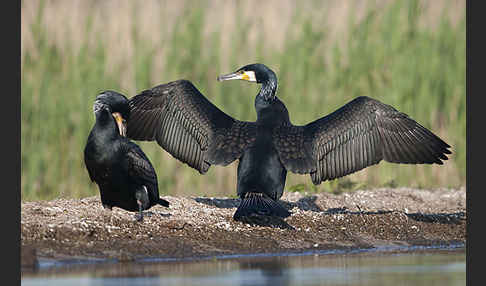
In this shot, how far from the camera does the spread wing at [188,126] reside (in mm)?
10586

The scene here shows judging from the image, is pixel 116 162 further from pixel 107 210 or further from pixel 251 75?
pixel 251 75

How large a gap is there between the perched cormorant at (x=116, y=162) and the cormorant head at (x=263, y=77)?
1545mm

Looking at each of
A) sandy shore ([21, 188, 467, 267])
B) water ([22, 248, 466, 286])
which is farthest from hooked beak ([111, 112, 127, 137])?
water ([22, 248, 466, 286])

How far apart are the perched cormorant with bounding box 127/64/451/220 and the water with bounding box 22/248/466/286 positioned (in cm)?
116

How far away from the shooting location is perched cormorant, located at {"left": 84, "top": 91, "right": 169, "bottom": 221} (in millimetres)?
9820

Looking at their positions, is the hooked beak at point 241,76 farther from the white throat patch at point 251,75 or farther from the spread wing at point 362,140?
the spread wing at point 362,140

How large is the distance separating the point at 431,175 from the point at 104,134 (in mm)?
5663

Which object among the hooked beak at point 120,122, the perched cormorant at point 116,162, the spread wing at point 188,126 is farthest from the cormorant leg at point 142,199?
the spread wing at point 188,126

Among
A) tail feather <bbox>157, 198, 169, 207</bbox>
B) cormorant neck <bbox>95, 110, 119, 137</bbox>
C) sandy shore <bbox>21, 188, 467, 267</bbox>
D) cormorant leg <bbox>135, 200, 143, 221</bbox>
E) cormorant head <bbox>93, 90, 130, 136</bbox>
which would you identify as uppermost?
cormorant head <bbox>93, 90, 130, 136</bbox>

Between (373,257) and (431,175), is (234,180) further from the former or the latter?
(373,257)

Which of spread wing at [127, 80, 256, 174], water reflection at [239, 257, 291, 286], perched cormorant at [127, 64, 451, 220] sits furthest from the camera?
spread wing at [127, 80, 256, 174]

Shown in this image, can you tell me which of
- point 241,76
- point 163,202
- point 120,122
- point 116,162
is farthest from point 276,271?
point 241,76

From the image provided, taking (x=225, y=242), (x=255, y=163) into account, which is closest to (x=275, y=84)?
(x=255, y=163)

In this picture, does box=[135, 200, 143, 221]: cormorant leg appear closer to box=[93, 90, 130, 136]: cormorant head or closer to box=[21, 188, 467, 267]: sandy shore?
box=[21, 188, 467, 267]: sandy shore
